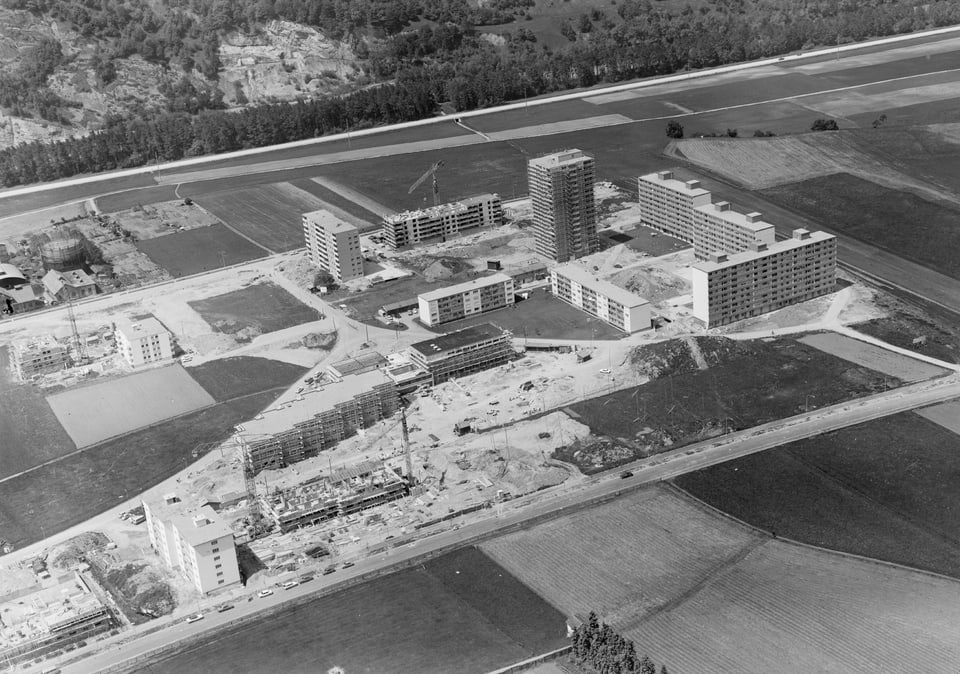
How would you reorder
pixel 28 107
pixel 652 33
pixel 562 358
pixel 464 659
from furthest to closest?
pixel 652 33, pixel 28 107, pixel 562 358, pixel 464 659

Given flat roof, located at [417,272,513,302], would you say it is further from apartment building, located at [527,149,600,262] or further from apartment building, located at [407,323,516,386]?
apartment building, located at [527,149,600,262]

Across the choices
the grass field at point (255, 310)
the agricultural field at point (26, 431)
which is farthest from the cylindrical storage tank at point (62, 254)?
the agricultural field at point (26, 431)

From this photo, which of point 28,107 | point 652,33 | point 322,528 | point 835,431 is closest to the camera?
point 322,528

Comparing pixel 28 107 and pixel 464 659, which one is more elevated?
pixel 28 107

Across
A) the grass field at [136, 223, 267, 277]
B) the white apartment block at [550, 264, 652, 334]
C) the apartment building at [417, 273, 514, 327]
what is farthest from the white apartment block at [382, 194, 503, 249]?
the white apartment block at [550, 264, 652, 334]

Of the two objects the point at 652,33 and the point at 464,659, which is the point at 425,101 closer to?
the point at 652,33

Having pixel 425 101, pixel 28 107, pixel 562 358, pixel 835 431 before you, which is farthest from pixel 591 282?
pixel 28 107

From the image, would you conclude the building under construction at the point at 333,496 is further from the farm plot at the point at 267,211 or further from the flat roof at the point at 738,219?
the farm plot at the point at 267,211
